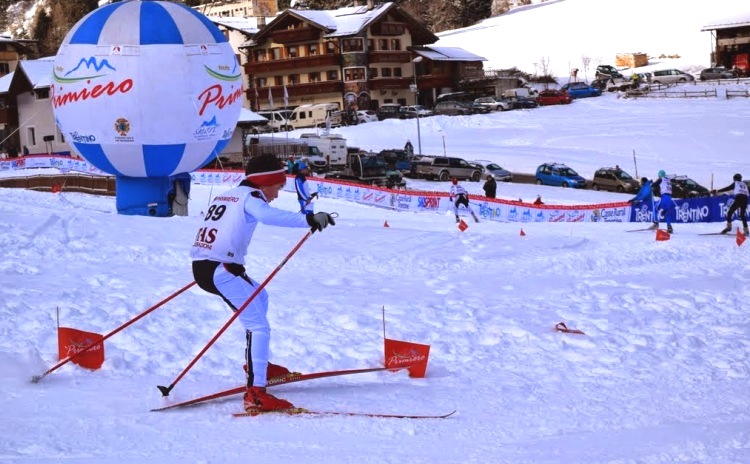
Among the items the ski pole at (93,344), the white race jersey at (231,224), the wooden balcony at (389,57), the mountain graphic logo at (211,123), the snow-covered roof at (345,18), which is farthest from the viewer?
the wooden balcony at (389,57)

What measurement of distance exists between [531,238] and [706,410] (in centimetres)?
1248

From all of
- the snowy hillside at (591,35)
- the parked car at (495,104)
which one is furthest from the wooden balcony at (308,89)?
the snowy hillside at (591,35)

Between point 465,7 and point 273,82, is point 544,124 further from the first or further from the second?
point 465,7

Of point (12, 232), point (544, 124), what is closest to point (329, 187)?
point (12, 232)

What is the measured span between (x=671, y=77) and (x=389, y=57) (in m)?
23.7

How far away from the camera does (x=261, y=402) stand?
749cm

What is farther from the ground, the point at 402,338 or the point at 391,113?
the point at 391,113

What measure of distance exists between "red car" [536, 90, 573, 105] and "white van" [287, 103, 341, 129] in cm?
1628

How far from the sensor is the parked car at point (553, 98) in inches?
2886

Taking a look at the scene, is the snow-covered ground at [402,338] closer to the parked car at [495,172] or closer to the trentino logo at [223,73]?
the trentino logo at [223,73]

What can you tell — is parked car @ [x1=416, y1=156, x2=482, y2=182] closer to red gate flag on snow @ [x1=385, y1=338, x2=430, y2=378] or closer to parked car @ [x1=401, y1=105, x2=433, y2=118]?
parked car @ [x1=401, y1=105, x2=433, y2=118]

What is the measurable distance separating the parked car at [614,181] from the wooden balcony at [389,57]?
124 feet

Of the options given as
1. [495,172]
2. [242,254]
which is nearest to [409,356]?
[242,254]

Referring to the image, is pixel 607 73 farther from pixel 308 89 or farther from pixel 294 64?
pixel 294 64
